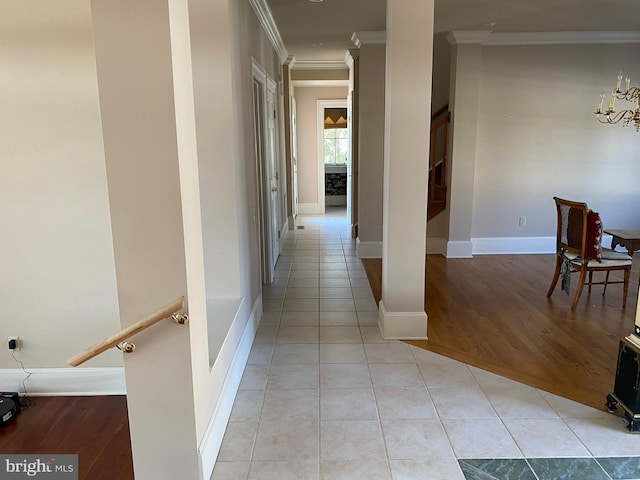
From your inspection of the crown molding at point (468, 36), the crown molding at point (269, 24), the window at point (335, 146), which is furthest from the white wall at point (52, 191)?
the window at point (335, 146)

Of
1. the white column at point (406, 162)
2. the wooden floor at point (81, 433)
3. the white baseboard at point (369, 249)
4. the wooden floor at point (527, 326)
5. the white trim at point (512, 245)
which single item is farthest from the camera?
the white trim at point (512, 245)

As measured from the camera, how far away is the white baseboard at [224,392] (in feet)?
6.59

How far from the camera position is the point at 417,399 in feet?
8.75

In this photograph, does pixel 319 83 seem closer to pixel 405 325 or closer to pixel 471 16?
pixel 471 16

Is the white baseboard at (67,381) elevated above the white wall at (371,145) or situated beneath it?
situated beneath

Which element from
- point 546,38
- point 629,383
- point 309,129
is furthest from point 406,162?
point 309,129

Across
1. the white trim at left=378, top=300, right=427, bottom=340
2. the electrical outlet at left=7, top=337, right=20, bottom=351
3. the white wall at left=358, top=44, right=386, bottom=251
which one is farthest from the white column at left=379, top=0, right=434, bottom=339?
the electrical outlet at left=7, top=337, right=20, bottom=351

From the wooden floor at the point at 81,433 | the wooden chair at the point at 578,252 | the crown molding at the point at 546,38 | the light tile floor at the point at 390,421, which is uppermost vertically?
the crown molding at the point at 546,38

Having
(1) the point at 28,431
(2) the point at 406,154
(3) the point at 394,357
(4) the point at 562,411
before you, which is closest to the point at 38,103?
(1) the point at 28,431

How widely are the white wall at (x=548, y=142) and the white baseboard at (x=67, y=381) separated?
4.73m

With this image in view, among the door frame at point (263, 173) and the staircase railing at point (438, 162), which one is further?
the staircase railing at point (438, 162)

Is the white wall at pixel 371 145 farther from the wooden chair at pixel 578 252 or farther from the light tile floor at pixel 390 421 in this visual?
the light tile floor at pixel 390 421

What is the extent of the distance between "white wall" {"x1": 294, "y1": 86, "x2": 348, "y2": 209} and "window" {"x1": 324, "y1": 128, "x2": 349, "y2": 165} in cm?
171

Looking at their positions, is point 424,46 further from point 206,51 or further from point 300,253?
point 300,253
